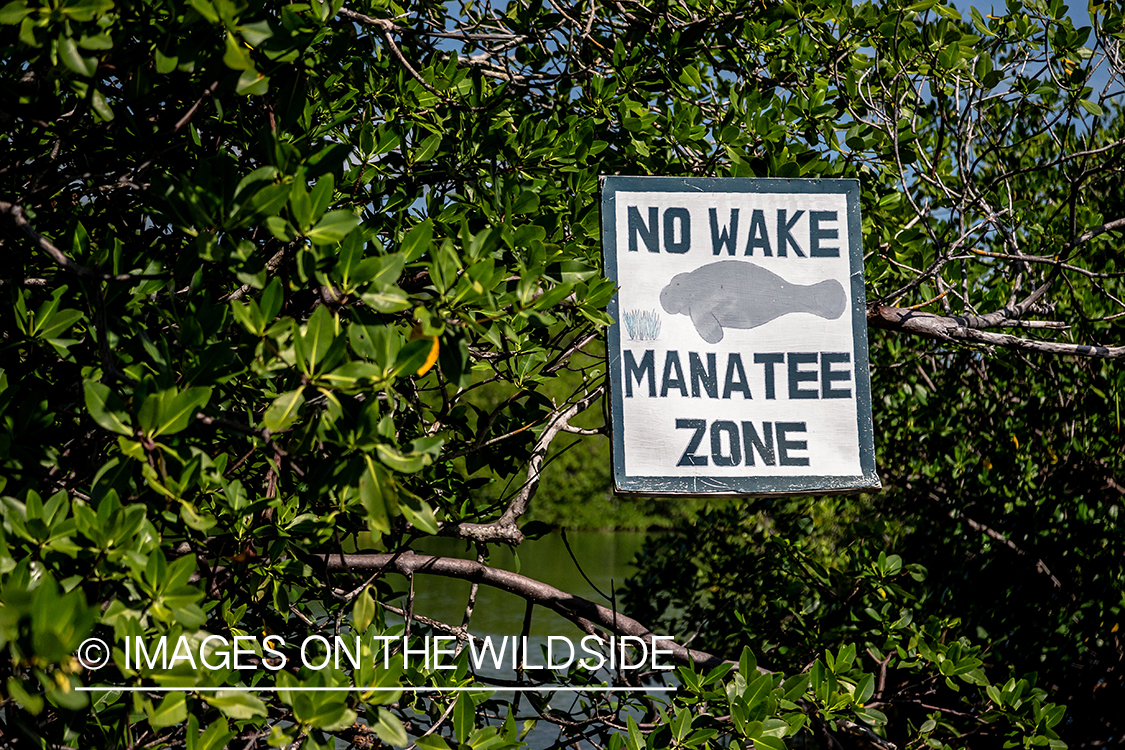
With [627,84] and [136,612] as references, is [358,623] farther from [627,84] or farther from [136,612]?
[627,84]

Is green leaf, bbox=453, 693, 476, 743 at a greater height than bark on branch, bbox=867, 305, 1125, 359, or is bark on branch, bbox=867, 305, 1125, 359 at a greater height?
bark on branch, bbox=867, 305, 1125, 359

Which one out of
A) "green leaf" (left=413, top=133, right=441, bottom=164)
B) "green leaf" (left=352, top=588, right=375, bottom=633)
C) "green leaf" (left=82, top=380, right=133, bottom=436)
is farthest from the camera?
"green leaf" (left=413, top=133, right=441, bottom=164)

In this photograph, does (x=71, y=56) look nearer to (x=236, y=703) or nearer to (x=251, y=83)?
(x=251, y=83)

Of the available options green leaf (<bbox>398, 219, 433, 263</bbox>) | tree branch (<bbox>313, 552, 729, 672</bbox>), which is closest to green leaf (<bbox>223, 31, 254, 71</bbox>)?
green leaf (<bbox>398, 219, 433, 263</bbox>)

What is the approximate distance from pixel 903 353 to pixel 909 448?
0.59m

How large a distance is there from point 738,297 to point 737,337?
4.1 inches

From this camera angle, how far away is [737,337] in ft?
6.93

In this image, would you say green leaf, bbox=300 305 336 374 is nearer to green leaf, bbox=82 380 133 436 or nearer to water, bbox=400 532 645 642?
green leaf, bbox=82 380 133 436

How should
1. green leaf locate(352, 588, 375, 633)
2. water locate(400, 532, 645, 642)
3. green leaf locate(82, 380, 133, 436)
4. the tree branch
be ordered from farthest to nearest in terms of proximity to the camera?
water locate(400, 532, 645, 642) → the tree branch → green leaf locate(352, 588, 375, 633) → green leaf locate(82, 380, 133, 436)

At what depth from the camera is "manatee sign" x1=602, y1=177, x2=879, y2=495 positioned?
6.68 ft

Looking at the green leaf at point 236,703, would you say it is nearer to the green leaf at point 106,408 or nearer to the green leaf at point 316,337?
the green leaf at point 106,408

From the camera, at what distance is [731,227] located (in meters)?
2.17

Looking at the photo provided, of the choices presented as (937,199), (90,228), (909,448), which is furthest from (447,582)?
(90,228)

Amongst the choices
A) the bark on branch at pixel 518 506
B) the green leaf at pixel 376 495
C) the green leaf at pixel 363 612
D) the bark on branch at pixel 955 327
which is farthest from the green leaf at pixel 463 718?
the bark on branch at pixel 955 327
